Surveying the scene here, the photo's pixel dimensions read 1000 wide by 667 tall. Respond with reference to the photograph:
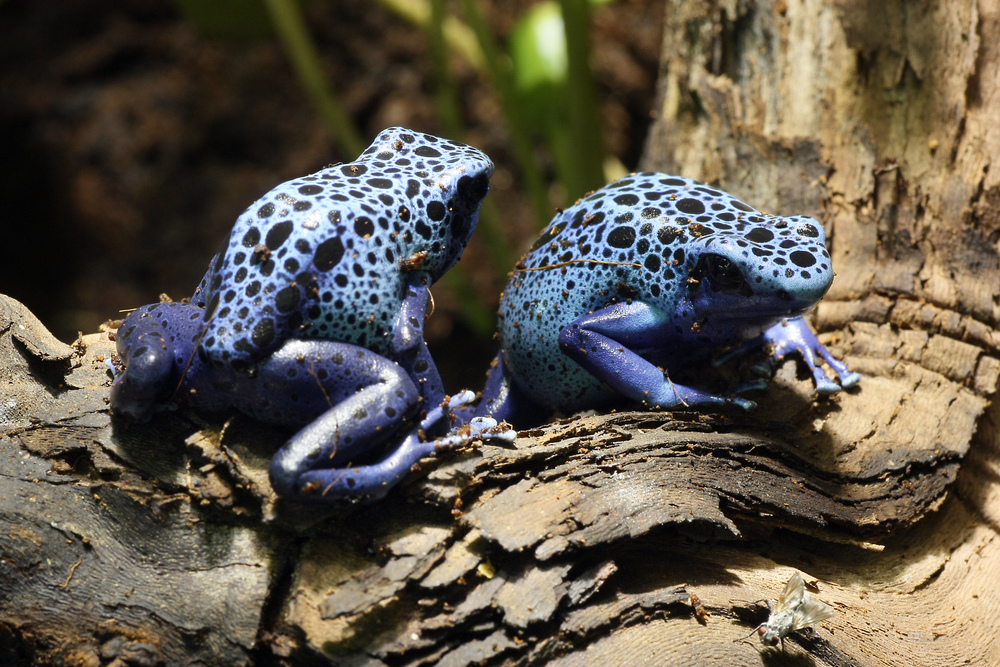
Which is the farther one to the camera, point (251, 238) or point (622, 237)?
point (622, 237)

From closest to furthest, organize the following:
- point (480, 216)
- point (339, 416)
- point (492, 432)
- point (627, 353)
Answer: point (339, 416), point (492, 432), point (627, 353), point (480, 216)

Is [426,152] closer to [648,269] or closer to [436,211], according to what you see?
[436,211]

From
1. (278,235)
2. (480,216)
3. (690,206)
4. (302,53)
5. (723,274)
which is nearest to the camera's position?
(278,235)

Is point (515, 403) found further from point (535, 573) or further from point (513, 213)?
point (513, 213)

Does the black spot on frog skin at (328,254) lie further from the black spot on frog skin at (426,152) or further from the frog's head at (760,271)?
the frog's head at (760,271)

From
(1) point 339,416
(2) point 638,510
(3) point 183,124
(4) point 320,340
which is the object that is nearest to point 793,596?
(2) point 638,510

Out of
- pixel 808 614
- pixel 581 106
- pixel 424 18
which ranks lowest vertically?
pixel 808 614

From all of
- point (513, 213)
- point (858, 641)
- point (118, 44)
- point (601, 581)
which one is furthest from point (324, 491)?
point (118, 44)
